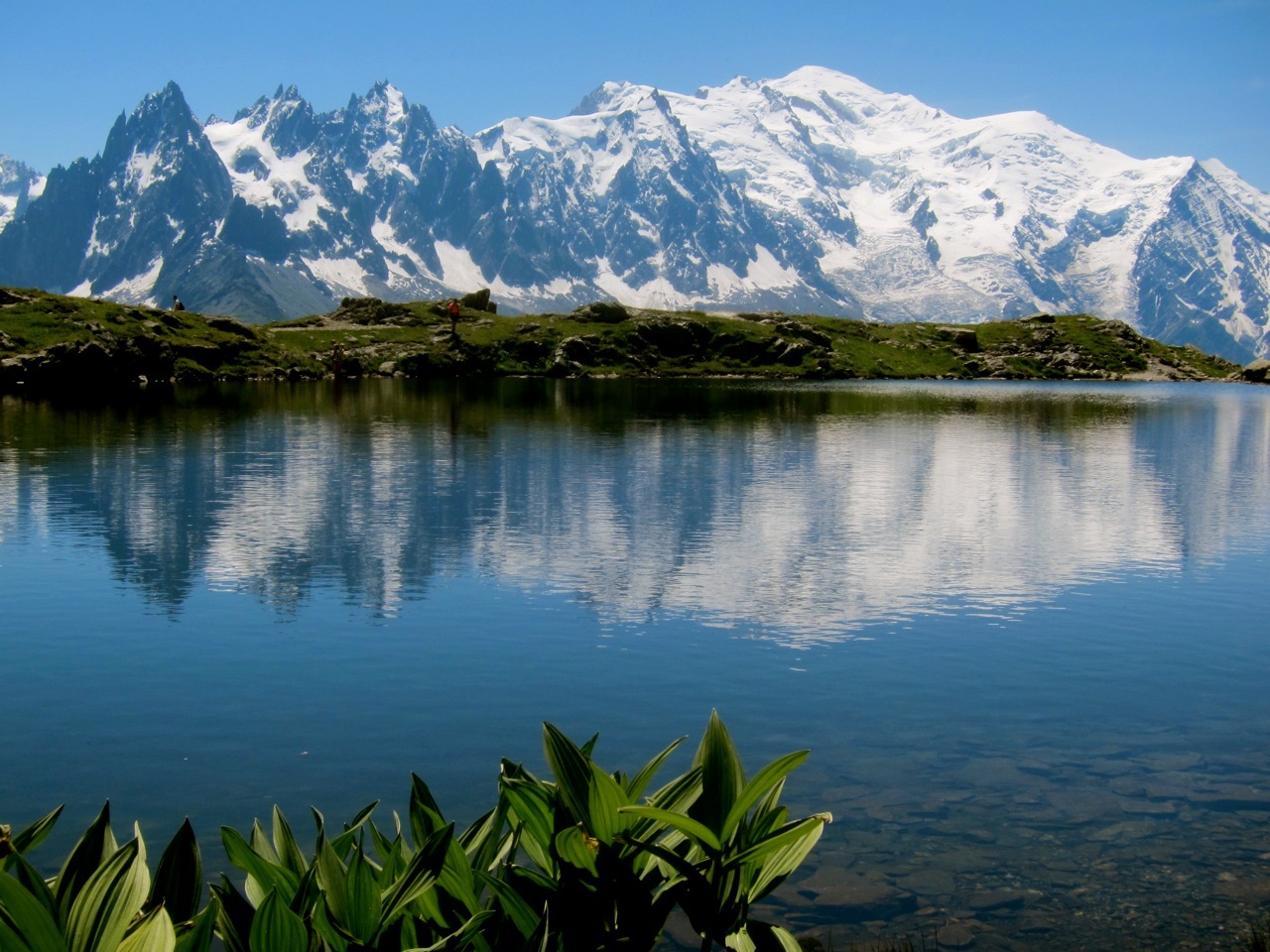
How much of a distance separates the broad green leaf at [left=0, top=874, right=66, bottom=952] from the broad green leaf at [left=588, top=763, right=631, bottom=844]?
3.96 meters

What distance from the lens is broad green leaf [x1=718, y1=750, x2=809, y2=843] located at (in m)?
8.98

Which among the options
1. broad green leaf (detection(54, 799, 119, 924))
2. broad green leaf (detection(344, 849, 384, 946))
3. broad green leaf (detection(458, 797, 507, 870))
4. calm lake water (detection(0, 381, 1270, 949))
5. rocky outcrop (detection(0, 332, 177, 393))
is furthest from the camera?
rocky outcrop (detection(0, 332, 177, 393))

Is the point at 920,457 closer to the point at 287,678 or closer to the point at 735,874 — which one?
the point at 287,678

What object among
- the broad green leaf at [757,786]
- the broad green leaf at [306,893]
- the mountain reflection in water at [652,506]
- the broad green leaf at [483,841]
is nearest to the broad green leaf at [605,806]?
the broad green leaf at [757,786]

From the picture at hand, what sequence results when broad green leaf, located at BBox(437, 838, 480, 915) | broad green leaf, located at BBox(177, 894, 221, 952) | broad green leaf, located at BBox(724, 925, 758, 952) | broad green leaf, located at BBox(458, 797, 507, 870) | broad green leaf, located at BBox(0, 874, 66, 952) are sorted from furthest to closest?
1. broad green leaf, located at BBox(458, 797, 507, 870)
2. broad green leaf, located at BBox(724, 925, 758, 952)
3. broad green leaf, located at BBox(437, 838, 480, 915)
4. broad green leaf, located at BBox(177, 894, 221, 952)
5. broad green leaf, located at BBox(0, 874, 66, 952)

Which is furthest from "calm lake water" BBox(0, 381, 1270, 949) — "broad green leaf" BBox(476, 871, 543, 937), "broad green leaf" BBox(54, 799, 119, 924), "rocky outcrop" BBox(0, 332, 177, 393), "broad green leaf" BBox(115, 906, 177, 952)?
"rocky outcrop" BBox(0, 332, 177, 393)

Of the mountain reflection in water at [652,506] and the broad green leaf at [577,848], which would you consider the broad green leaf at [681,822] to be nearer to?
the broad green leaf at [577,848]

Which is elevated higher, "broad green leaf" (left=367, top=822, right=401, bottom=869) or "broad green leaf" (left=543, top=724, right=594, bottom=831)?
"broad green leaf" (left=543, top=724, right=594, bottom=831)

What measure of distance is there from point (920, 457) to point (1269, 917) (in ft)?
226

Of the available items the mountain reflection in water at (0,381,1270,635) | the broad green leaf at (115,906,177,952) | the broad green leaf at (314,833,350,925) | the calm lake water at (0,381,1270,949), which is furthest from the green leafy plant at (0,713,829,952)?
the mountain reflection in water at (0,381,1270,635)

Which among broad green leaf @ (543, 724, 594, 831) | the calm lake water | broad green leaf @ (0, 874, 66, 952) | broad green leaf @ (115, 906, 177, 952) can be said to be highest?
broad green leaf @ (543, 724, 594, 831)

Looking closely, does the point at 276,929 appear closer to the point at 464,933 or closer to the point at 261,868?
the point at 261,868

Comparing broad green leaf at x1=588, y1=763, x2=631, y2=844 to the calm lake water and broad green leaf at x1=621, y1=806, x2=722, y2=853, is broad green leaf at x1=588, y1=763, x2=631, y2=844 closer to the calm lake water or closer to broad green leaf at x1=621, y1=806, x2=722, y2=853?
broad green leaf at x1=621, y1=806, x2=722, y2=853

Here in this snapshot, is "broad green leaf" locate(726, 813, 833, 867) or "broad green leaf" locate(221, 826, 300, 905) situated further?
"broad green leaf" locate(726, 813, 833, 867)
